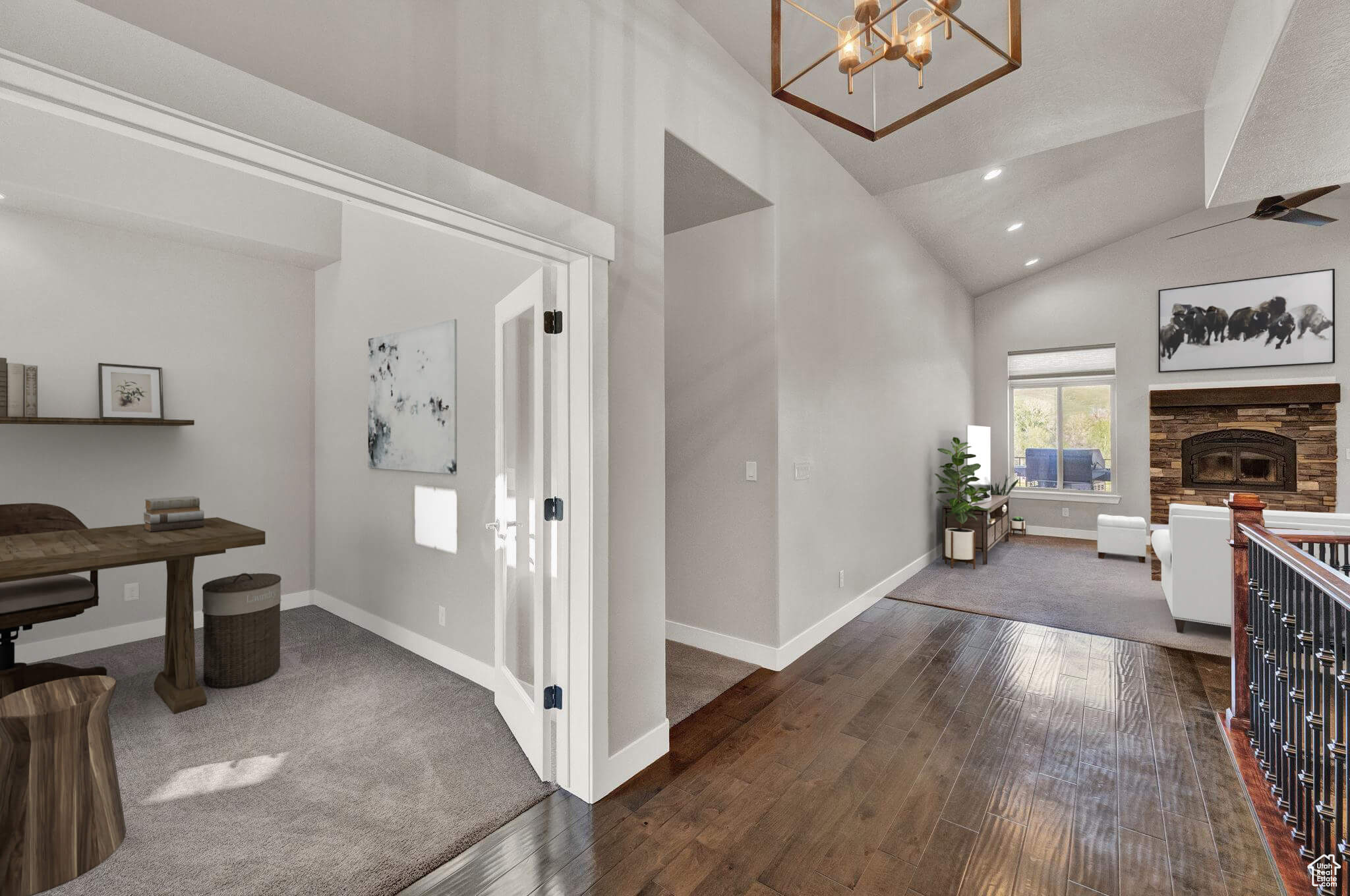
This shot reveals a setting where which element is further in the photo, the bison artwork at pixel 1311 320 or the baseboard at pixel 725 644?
the bison artwork at pixel 1311 320

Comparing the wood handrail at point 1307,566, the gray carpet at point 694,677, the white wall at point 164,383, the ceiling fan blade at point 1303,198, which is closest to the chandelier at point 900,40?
the wood handrail at point 1307,566

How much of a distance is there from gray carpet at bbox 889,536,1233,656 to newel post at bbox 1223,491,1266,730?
0.85 m

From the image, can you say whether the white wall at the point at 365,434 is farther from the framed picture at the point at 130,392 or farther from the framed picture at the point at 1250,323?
the framed picture at the point at 1250,323

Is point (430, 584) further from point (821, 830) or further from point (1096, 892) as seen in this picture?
point (1096, 892)

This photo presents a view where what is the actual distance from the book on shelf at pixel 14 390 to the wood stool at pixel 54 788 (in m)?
3.85

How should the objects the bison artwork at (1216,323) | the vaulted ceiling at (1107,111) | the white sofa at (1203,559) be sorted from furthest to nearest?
the bison artwork at (1216,323) → the white sofa at (1203,559) → the vaulted ceiling at (1107,111)

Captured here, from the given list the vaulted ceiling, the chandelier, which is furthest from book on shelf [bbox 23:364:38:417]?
the chandelier

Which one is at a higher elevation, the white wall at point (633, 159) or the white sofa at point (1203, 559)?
the white wall at point (633, 159)

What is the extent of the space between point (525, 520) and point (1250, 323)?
8.29 m

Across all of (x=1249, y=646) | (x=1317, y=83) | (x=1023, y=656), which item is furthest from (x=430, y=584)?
(x=1317, y=83)

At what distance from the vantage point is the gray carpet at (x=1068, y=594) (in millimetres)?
3998

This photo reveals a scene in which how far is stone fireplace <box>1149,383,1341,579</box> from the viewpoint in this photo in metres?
6.29

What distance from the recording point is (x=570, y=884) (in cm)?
179

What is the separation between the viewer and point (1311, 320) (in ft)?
20.9
